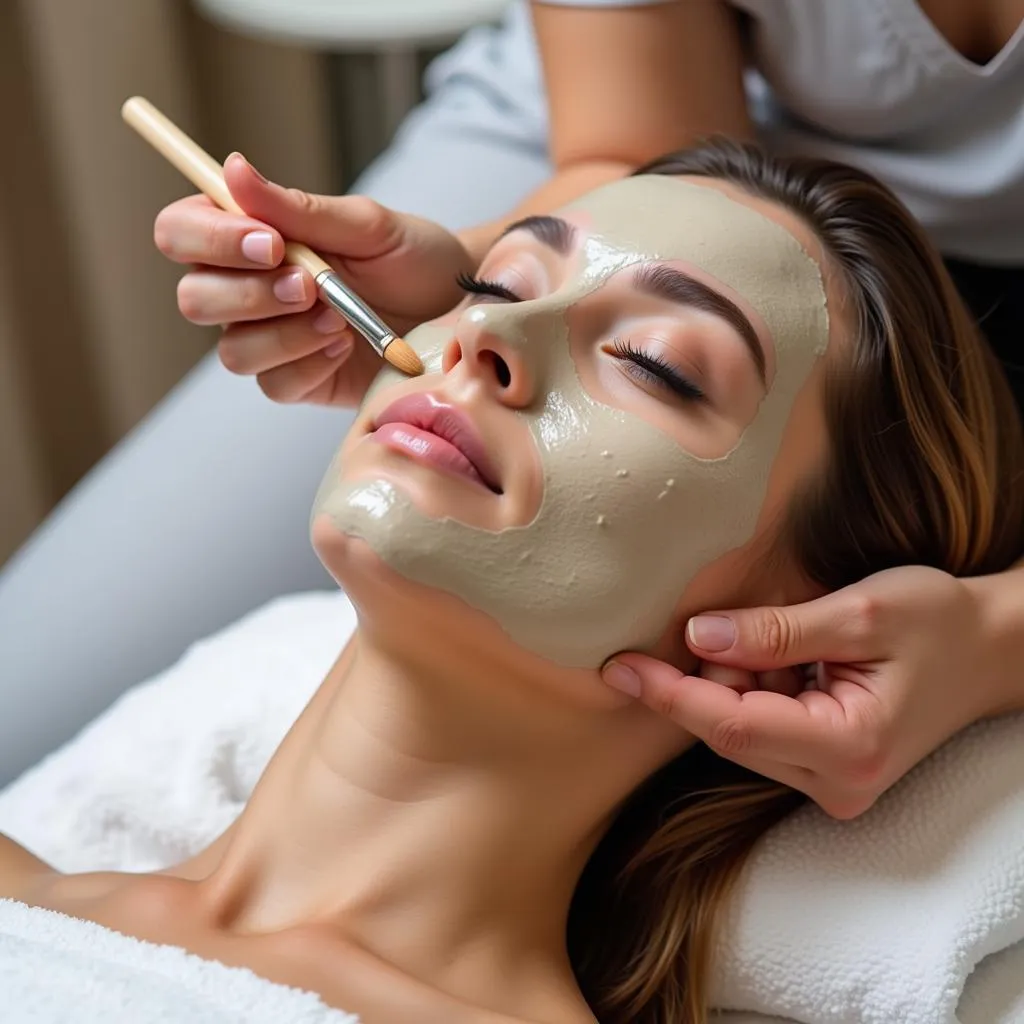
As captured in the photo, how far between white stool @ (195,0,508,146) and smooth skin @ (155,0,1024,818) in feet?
2.25

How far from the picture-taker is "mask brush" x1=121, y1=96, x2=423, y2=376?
2.78 ft

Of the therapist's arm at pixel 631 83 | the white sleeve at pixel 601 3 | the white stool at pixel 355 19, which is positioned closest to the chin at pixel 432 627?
the therapist's arm at pixel 631 83

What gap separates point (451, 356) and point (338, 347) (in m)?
0.20

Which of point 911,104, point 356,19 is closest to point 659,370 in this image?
point 911,104

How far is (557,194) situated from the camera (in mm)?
1177

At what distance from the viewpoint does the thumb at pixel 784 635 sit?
82 cm

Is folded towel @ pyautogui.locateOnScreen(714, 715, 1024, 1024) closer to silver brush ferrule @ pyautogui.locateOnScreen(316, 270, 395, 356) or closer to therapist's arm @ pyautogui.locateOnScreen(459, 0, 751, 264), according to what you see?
silver brush ferrule @ pyautogui.locateOnScreen(316, 270, 395, 356)

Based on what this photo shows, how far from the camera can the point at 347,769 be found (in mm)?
877

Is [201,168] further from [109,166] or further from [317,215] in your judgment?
[109,166]

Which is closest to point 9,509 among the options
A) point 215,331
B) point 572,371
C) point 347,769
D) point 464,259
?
point 215,331

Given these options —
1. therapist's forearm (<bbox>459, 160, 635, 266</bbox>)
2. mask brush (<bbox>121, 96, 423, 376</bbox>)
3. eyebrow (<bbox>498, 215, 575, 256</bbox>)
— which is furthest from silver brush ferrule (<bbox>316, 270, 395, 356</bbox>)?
therapist's forearm (<bbox>459, 160, 635, 266</bbox>)

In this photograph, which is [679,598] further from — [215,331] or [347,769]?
[215,331]

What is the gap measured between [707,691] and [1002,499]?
33 centimetres

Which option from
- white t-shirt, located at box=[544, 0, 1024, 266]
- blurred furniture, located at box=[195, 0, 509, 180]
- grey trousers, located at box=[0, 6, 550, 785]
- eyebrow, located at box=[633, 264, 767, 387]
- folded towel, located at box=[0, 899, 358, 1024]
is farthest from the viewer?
blurred furniture, located at box=[195, 0, 509, 180]
